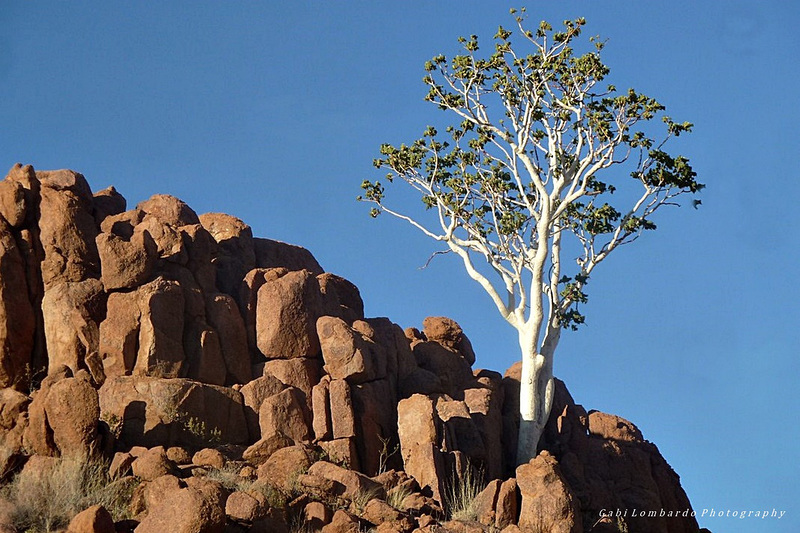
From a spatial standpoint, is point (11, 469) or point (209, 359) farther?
point (209, 359)

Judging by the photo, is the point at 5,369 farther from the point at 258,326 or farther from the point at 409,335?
the point at 409,335

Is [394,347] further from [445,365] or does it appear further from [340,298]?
[340,298]

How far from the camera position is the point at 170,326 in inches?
1195

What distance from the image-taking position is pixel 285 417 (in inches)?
1142

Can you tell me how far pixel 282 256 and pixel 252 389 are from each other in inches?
336

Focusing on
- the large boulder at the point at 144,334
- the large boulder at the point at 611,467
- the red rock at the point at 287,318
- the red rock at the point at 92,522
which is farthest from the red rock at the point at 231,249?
the red rock at the point at 92,522

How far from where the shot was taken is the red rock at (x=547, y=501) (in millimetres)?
24859

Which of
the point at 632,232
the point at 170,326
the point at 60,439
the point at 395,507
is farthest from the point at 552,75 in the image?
the point at 60,439

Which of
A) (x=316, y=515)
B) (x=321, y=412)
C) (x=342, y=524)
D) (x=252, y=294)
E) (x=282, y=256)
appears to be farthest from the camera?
(x=282, y=256)

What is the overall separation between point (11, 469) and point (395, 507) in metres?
7.92

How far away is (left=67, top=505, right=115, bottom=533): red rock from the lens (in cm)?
1997

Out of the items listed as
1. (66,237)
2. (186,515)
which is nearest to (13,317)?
(66,237)

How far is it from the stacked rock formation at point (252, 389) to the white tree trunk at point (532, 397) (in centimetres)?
55

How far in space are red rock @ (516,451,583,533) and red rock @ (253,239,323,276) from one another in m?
12.9
